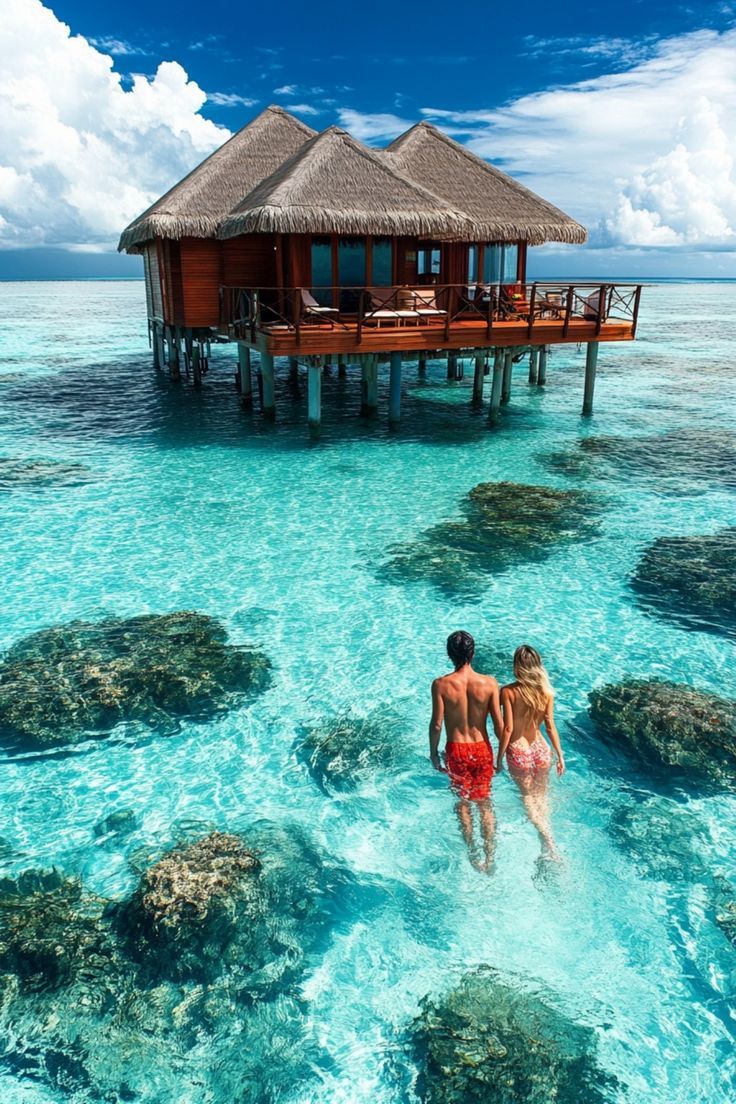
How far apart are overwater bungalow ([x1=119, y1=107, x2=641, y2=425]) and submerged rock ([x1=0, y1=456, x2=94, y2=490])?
17.2 ft

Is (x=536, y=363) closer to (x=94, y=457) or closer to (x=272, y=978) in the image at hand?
(x=94, y=457)

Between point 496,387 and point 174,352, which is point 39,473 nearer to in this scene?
point 174,352

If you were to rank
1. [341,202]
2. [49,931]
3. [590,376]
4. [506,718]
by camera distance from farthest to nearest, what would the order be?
[590,376] < [341,202] < [506,718] < [49,931]

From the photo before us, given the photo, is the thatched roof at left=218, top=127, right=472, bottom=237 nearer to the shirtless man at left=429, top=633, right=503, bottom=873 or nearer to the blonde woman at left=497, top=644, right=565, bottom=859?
the shirtless man at left=429, top=633, right=503, bottom=873

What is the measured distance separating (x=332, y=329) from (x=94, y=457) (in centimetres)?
684

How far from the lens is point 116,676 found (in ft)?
28.7

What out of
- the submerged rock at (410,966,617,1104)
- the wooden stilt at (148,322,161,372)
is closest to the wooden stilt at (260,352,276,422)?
the wooden stilt at (148,322,161,372)

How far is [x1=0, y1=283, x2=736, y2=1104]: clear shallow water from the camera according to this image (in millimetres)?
5059

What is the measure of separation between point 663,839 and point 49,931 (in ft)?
16.1

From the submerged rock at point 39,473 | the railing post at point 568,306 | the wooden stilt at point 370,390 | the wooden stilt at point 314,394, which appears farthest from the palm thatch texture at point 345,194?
the submerged rock at point 39,473

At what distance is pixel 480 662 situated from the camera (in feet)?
30.2

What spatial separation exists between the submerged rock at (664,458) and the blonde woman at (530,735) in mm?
11689

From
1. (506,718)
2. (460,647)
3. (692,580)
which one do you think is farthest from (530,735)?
(692,580)

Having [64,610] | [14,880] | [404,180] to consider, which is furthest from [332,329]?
[14,880]
